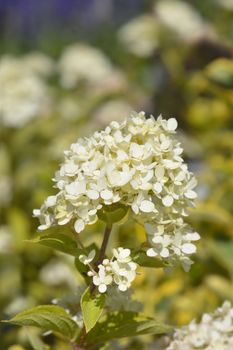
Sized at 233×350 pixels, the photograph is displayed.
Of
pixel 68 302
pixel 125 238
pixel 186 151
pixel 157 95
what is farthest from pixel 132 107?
pixel 68 302

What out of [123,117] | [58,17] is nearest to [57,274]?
[123,117]

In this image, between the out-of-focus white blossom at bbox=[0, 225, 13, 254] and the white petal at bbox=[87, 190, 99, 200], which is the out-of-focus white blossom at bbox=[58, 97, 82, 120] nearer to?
the out-of-focus white blossom at bbox=[0, 225, 13, 254]

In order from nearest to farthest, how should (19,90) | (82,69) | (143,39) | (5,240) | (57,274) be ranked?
(57,274)
(5,240)
(19,90)
(143,39)
(82,69)

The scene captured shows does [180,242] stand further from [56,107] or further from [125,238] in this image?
[56,107]

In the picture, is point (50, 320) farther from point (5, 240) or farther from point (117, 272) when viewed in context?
point (5, 240)

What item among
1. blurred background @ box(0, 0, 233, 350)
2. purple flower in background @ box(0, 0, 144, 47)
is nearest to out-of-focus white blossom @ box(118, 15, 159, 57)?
blurred background @ box(0, 0, 233, 350)

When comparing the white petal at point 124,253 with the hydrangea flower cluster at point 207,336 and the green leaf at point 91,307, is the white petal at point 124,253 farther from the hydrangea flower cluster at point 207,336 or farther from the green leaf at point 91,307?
the hydrangea flower cluster at point 207,336
